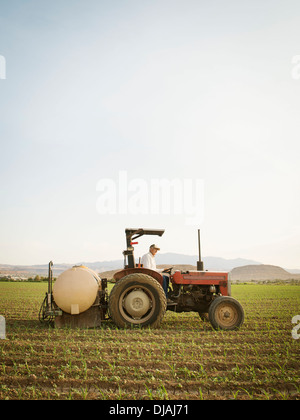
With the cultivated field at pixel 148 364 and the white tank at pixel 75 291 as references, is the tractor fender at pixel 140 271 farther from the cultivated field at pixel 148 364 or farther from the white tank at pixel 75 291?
the cultivated field at pixel 148 364

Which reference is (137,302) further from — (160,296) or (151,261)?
(151,261)

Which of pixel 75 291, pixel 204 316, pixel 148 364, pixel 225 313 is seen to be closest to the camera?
pixel 148 364

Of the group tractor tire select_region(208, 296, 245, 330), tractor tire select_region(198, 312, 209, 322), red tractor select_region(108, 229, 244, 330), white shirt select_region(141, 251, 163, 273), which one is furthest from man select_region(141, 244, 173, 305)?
tractor tire select_region(198, 312, 209, 322)

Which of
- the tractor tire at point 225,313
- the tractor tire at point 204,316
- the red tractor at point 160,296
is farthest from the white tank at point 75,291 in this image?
the tractor tire at point 204,316

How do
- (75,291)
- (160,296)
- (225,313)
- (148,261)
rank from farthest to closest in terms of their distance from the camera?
1. (148,261)
2. (225,313)
3. (75,291)
4. (160,296)

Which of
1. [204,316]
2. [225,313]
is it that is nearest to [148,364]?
[225,313]

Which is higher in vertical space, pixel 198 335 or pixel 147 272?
pixel 147 272

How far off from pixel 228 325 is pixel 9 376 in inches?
187

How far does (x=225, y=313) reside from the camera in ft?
24.5

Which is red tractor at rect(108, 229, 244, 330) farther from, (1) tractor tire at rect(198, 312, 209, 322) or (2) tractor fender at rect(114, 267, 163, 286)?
(1) tractor tire at rect(198, 312, 209, 322)

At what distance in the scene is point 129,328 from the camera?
23.7 ft

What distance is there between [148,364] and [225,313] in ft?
9.99
